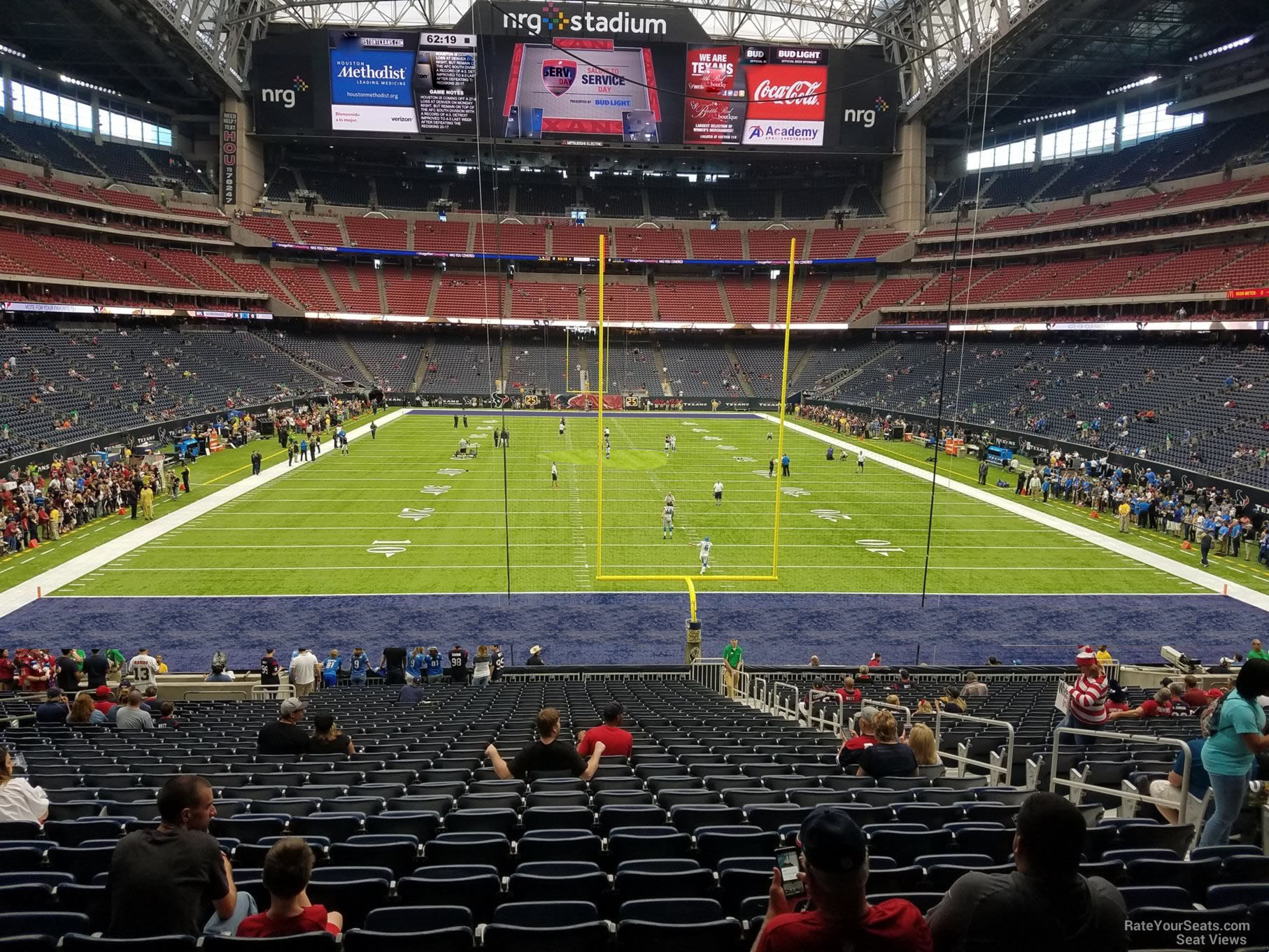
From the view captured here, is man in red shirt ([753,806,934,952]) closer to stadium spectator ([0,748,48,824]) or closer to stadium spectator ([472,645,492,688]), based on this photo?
stadium spectator ([0,748,48,824])

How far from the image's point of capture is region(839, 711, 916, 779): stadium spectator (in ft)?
21.2

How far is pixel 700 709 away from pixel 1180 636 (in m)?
13.2

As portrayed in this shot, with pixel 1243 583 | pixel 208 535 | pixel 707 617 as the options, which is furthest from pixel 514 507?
pixel 1243 583

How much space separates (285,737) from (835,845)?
6866 mm

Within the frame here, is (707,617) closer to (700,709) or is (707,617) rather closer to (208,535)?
(700,709)

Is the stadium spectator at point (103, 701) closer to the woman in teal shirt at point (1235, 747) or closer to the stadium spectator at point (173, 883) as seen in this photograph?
the stadium spectator at point (173, 883)

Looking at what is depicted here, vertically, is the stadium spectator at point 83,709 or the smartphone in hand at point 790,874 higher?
the smartphone in hand at point 790,874

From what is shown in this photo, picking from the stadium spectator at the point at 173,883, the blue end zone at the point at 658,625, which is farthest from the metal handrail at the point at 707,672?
the stadium spectator at the point at 173,883

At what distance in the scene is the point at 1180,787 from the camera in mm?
5746

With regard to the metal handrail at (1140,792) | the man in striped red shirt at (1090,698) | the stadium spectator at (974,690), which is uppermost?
the metal handrail at (1140,792)

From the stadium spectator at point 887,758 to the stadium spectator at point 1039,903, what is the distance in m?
3.83

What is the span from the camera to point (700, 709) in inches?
448

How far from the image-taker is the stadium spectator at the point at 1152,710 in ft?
31.0

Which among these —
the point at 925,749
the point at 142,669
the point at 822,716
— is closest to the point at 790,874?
the point at 925,749
